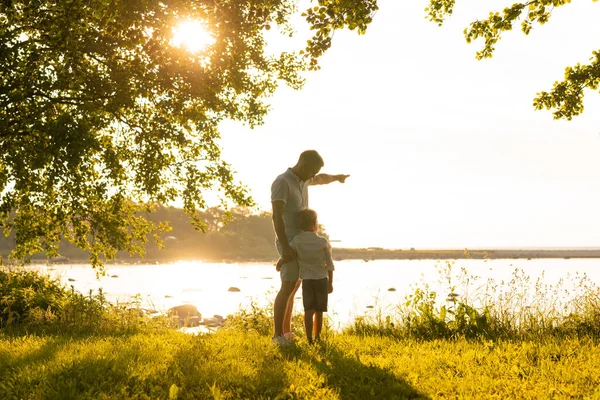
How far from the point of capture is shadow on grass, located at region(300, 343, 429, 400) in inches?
182

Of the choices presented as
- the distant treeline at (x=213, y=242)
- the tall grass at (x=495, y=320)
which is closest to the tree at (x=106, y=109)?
the tall grass at (x=495, y=320)

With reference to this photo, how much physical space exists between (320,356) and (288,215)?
179cm

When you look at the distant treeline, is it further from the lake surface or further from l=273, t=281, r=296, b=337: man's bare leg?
l=273, t=281, r=296, b=337: man's bare leg

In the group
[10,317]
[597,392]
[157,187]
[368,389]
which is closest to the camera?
[597,392]

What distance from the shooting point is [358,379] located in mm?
5070

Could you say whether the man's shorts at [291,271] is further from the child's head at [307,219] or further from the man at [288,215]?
the child's head at [307,219]

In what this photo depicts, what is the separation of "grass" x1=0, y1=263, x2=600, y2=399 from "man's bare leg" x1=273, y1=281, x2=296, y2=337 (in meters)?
0.27

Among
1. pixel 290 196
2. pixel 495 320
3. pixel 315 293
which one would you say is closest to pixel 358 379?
pixel 315 293

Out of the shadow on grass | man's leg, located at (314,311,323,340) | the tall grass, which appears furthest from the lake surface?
the shadow on grass

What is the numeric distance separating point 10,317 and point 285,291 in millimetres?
5177

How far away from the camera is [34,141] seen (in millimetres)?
9594

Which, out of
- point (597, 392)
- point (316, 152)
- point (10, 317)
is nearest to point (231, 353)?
point (316, 152)

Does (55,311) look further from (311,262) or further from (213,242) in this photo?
(213,242)

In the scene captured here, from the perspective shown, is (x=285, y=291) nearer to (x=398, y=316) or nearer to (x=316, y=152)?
(x=316, y=152)
